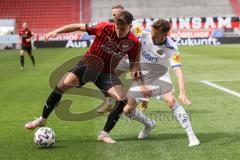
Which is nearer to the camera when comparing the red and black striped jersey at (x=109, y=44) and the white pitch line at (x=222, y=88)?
the red and black striped jersey at (x=109, y=44)

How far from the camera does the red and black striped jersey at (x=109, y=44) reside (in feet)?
26.2

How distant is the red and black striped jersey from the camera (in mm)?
7977

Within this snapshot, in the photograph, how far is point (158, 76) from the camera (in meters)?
8.53

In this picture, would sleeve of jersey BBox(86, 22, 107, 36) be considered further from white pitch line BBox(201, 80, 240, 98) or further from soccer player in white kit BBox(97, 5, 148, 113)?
white pitch line BBox(201, 80, 240, 98)

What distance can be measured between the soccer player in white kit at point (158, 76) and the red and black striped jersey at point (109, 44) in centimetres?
17

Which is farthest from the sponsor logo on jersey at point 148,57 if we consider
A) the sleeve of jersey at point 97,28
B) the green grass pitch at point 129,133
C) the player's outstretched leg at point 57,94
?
the green grass pitch at point 129,133

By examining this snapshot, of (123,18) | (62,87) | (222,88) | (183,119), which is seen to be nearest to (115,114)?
(62,87)

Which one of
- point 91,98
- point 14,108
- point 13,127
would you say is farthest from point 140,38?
point 91,98

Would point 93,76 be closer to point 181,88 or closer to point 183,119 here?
point 181,88

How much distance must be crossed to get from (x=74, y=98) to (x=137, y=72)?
6.09 m

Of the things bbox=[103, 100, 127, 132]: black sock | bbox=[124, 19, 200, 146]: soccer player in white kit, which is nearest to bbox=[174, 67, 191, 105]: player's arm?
bbox=[124, 19, 200, 146]: soccer player in white kit

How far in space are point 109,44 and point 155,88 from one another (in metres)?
1.04

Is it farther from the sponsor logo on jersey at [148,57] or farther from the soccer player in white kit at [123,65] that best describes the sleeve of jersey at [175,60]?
the soccer player in white kit at [123,65]

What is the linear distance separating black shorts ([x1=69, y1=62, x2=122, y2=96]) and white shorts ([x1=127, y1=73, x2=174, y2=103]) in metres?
0.28
